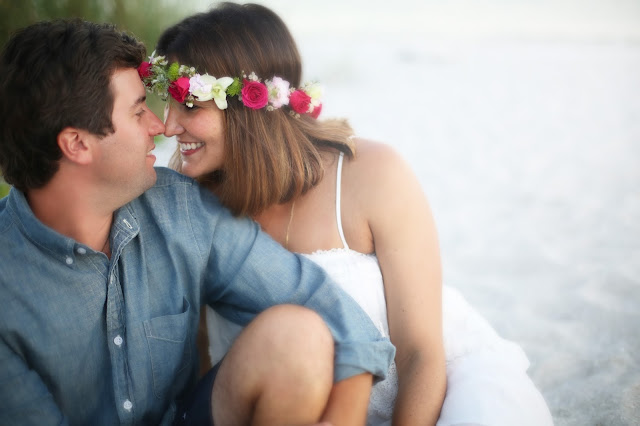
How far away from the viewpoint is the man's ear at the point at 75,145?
2160 millimetres

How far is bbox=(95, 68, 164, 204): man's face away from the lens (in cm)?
221

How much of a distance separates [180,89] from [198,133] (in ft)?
0.67

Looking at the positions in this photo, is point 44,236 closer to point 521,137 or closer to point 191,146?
point 191,146

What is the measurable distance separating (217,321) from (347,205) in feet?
2.71

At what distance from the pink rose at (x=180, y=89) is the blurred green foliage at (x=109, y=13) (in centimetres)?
286

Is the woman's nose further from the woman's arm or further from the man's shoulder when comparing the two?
the woman's arm

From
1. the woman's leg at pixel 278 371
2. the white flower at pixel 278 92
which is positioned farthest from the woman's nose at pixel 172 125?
the woman's leg at pixel 278 371

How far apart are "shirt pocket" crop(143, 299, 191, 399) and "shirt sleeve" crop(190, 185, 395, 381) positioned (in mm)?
197

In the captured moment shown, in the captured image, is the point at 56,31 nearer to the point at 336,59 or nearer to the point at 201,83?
the point at 201,83

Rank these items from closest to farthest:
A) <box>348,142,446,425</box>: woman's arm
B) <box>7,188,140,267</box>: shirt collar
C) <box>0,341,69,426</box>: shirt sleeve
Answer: <box>0,341,69,426</box>: shirt sleeve
<box>7,188,140,267</box>: shirt collar
<box>348,142,446,425</box>: woman's arm

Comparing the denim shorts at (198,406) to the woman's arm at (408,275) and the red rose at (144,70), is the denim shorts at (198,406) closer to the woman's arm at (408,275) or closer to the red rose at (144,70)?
the woman's arm at (408,275)

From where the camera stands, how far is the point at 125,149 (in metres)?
2.24

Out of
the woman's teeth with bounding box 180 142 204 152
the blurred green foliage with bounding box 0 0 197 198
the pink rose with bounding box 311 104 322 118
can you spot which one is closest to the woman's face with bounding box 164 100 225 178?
the woman's teeth with bounding box 180 142 204 152

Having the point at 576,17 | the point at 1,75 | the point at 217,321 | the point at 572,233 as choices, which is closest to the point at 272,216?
A: the point at 217,321
